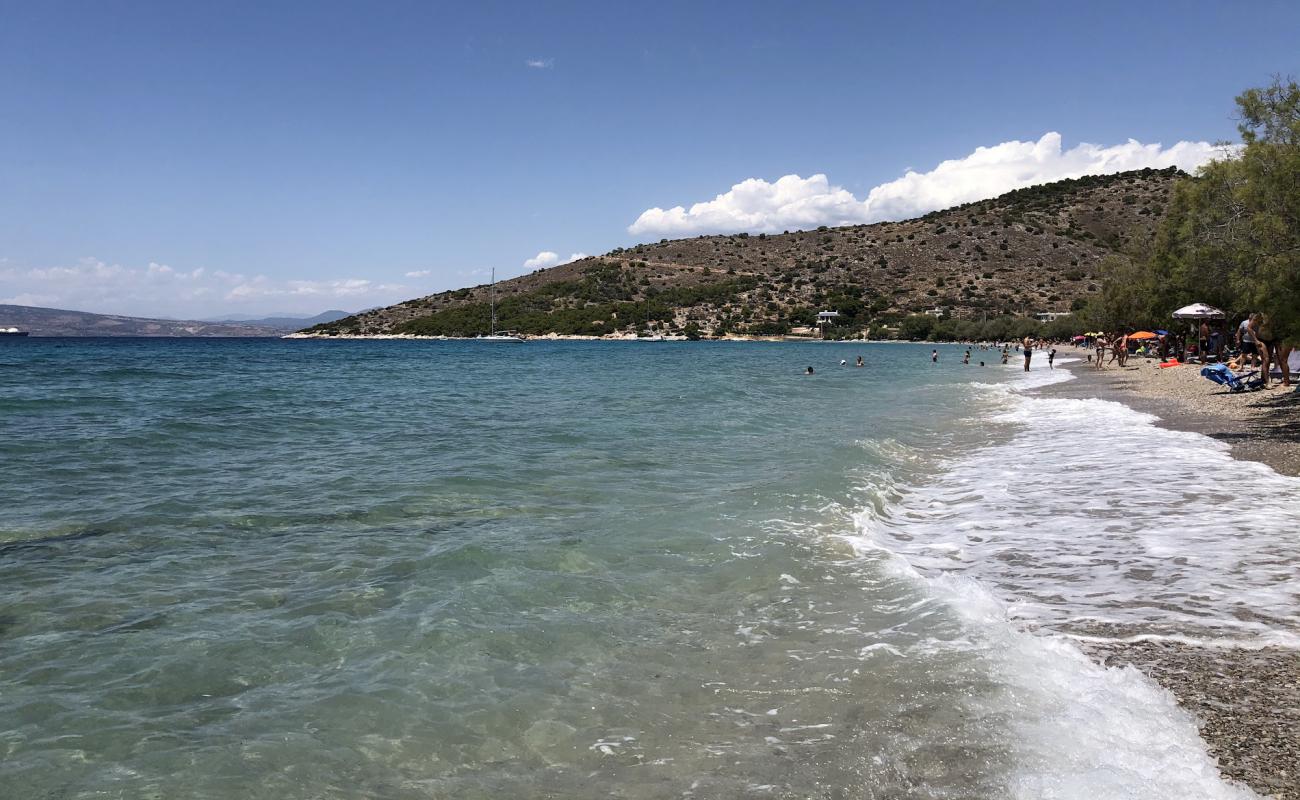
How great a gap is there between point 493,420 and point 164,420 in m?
7.82

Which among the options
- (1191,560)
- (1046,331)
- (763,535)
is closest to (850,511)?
(763,535)

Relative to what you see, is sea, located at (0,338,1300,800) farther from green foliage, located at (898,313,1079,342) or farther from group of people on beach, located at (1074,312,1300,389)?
green foliage, located at (898,313,1079,342)

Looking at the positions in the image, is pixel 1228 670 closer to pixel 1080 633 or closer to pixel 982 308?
pixel 1080 633

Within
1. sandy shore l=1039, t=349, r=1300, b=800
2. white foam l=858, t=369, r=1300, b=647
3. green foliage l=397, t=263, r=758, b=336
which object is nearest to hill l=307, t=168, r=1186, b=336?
green foliage l=397, t=263, r=758, b=336

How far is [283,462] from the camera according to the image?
43.4 feet

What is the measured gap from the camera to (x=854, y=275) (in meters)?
119

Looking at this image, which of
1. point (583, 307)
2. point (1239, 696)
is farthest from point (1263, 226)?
point (583, 307)

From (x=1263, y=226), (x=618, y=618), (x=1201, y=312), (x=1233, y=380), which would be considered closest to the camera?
(x=618, y=618)

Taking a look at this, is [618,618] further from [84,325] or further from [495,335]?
[84,325]

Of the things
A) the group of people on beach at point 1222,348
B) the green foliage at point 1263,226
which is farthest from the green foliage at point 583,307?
the green foliage at point 1263,226

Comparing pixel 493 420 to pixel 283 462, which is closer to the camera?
pixel 283 462

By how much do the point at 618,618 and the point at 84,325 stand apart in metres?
210

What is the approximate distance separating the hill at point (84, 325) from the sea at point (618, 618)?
7139 inches

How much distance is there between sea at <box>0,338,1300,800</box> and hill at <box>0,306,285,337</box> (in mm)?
181328
